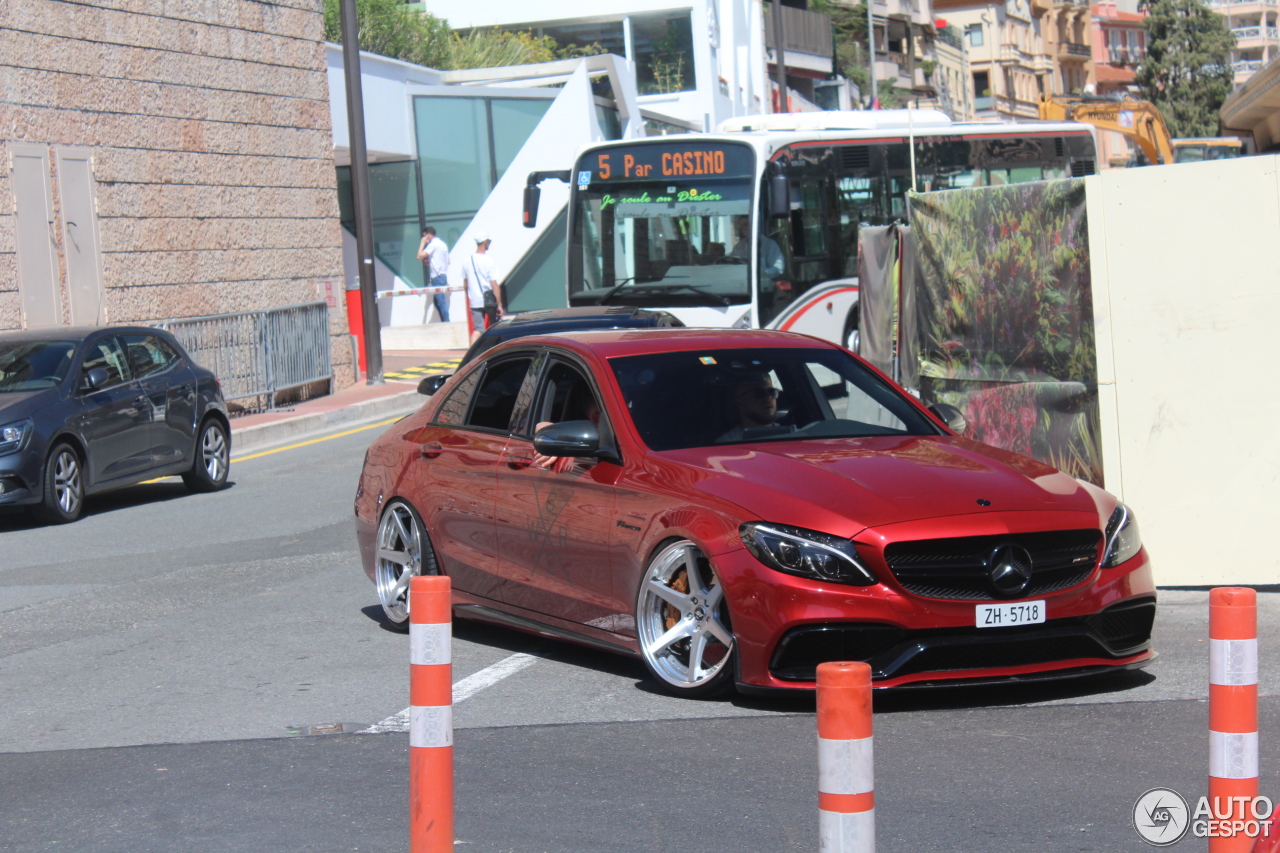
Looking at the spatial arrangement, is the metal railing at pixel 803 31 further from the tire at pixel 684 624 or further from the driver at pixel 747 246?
the tire at pixel 684 624

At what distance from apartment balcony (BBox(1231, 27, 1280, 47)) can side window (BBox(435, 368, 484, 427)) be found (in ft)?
460

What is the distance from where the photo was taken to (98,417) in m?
13.4

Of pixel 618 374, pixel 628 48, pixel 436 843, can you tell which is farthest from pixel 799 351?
pixel 628 48

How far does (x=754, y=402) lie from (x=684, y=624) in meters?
1.25

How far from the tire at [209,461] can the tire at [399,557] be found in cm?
685

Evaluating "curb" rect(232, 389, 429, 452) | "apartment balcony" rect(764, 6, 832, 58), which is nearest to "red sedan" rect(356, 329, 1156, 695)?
"curb" rect(232, 389, 429, 452)

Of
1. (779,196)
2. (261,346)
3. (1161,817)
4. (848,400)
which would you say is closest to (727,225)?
(779,196)

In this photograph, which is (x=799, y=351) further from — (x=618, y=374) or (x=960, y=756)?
(x=960, y=756)

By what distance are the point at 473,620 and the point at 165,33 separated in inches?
638

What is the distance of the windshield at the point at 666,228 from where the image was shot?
61.5ft

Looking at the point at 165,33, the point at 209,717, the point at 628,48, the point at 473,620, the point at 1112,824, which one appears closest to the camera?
the point at 1112,824

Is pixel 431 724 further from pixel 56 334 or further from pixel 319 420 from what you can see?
A: pixel 319 420

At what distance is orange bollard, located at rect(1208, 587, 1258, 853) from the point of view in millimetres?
3611

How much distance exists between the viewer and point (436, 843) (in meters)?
3.79
